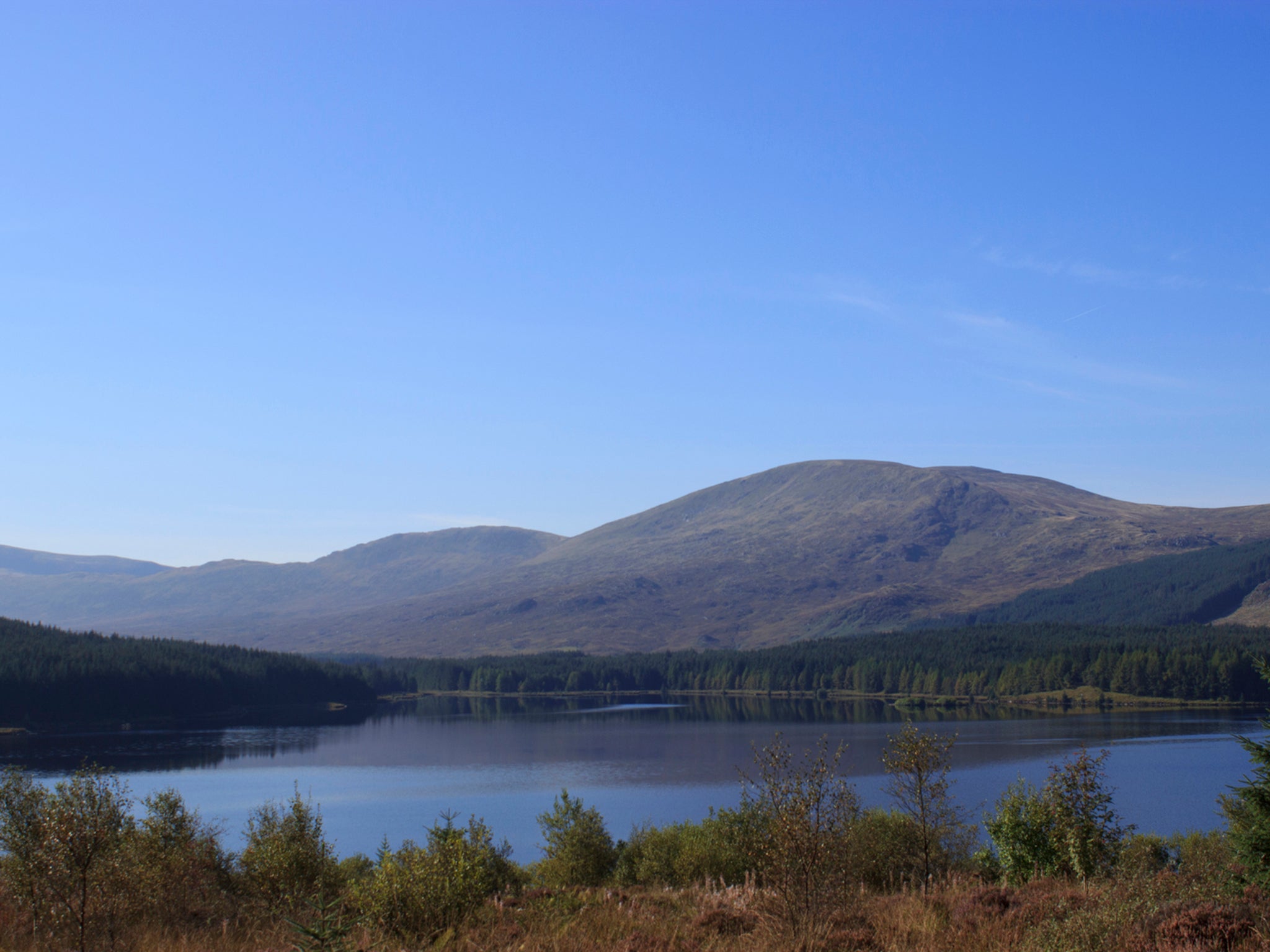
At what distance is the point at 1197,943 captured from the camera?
12641 mm

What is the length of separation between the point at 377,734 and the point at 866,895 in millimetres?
126567

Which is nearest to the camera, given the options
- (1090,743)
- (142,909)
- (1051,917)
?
(1051,917)

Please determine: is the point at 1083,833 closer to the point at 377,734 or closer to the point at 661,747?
the point at 661,747

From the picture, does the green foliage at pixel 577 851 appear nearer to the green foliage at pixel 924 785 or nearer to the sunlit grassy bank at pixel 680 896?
the sunlit grassy bank at pixel 680 896

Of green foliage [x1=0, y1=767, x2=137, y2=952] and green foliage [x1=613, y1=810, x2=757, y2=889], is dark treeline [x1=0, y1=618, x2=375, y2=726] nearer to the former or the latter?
green foliage [x1=613, y1=810, x2=757, y2=889]

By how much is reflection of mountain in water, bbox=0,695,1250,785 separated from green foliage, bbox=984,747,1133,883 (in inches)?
1799

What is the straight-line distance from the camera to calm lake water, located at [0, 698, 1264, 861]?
66.7 m

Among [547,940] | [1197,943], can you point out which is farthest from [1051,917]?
[547,940]

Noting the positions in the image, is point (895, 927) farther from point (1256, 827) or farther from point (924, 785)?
point (924, 785)

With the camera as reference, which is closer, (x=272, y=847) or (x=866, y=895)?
(x=866, y=895)

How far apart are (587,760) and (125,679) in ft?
304

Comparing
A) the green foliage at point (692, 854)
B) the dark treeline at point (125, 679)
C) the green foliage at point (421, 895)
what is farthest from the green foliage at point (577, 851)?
the dark treeline at point (125, 679)

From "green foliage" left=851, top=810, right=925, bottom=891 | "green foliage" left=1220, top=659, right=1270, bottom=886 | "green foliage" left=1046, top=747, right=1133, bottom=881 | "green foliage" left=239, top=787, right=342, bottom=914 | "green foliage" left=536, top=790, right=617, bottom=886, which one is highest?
"green foliage" left=1220, top=659, right=1270, bottom=886

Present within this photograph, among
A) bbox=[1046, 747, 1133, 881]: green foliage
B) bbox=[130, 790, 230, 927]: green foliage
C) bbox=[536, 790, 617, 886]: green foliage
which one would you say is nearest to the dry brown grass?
bbox=[130, 790, 230, 927]: green foliage
